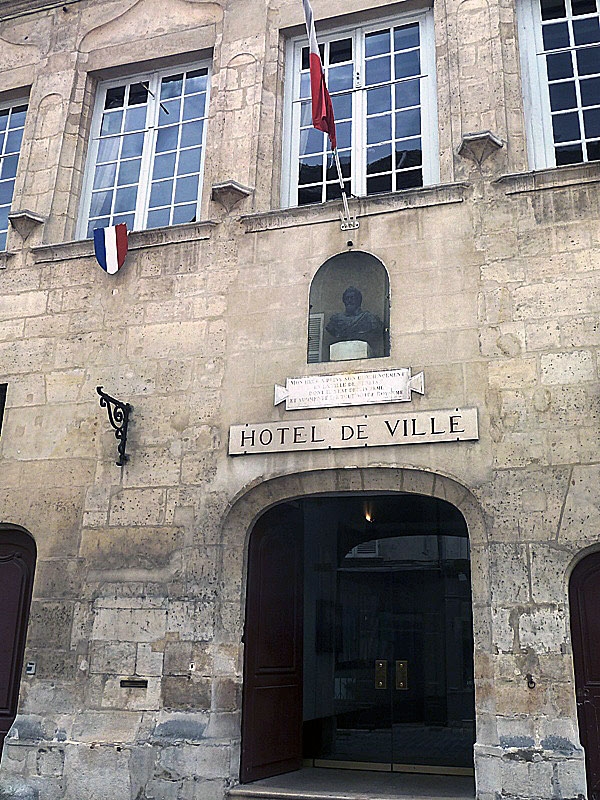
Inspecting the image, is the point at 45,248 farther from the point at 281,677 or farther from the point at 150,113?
the point at 281,677

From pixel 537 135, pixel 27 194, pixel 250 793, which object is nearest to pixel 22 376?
pixel 27 194

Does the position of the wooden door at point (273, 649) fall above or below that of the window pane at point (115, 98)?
below

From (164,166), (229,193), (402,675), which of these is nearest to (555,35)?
(229,193)

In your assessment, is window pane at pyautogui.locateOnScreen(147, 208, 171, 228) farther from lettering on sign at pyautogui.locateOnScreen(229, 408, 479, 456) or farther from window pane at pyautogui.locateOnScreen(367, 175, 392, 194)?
lettering on sign at pyautogui.locateOnScreen(229, 408, 479, 456)

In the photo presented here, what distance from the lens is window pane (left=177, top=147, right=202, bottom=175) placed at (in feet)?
27.4

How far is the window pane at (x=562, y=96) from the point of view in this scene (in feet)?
24.2

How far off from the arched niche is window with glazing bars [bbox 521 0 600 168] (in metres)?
1.76

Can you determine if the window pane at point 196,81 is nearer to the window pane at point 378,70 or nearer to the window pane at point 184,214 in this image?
the window pane at point 184,214

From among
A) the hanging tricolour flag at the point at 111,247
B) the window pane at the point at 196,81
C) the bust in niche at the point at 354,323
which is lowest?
the bust in niche at the point at 354,323

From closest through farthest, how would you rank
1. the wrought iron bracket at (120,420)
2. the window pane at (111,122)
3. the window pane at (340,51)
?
the wrought iron bracket at (120,420) → the window pane at (340,51) → the window pane at (111,122)

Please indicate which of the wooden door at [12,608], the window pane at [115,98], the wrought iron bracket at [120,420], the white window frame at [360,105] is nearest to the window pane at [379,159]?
the white window frame at [360,105]

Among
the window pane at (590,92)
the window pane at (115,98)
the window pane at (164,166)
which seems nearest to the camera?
the window pane at (590,92)

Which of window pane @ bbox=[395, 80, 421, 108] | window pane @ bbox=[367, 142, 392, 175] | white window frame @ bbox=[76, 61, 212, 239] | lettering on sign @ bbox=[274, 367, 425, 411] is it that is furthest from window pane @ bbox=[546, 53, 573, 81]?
white window frame @ bbox=[76, 61, 212, 239]

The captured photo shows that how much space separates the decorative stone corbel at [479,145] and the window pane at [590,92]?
3.17 feet
